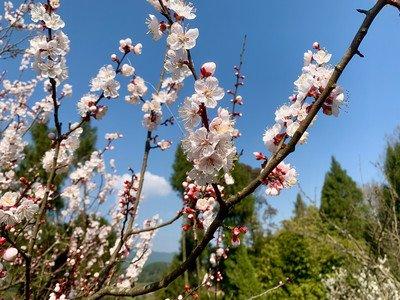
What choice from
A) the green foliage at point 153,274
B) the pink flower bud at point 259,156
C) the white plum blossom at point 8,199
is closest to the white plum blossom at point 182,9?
the pink flower bud at point 259,156

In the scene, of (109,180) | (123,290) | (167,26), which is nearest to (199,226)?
(123,290)

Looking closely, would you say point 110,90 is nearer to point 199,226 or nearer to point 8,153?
point 199,226

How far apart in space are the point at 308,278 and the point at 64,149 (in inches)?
483

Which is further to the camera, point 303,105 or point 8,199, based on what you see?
point 8,199

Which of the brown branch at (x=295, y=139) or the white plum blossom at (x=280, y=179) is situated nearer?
the brown branch at (x=295, y=139)

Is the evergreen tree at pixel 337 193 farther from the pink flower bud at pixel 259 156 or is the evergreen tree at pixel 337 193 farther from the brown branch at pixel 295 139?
the brown branch at pixel 295 139

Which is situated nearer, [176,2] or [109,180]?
[176,2]

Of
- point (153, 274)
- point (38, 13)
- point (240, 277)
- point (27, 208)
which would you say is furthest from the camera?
point (153, 274)

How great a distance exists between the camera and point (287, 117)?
166cm

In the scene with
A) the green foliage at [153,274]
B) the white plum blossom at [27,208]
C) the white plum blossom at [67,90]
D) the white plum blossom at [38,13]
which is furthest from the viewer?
the green foliage at [153,274]

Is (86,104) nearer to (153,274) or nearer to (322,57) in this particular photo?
(322,57)

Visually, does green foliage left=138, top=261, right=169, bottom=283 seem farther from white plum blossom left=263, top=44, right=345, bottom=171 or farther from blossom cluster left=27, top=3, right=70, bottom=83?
white plum blossom left=263, top=44, right=345, bottom=171

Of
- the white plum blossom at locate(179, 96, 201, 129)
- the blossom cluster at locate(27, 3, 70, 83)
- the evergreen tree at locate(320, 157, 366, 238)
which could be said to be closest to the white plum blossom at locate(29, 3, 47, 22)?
the blossom cluster at locate(27, 3, 70, 83)

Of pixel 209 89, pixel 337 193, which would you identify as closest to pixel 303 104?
pixel 209 89
